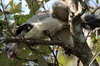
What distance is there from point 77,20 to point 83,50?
0.60 ft

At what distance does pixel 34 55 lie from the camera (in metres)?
1.49

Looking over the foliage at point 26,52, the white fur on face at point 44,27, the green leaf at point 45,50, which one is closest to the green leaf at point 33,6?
the foliage at point 26,52

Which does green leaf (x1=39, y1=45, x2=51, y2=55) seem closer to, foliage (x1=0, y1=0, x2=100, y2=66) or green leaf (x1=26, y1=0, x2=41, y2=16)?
foliage (x1=0, y1=0, x2=100, y2=66)

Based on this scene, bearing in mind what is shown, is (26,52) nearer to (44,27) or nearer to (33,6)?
(44,27)

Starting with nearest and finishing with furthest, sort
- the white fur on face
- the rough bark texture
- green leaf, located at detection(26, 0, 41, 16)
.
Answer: the rough bark texture < the white fur on face < green leaf, located at detection(26, 0, 41, 16)

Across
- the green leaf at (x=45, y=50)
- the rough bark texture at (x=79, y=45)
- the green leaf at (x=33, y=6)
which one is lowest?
the green leaf at (x=45, y=50)

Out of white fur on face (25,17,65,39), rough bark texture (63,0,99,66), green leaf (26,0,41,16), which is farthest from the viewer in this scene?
green leaf (26,0,41,16)

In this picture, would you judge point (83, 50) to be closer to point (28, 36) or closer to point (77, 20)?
point (77, 20)

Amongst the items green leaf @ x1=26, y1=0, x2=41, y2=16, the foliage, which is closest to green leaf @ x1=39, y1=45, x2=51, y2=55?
the foliage

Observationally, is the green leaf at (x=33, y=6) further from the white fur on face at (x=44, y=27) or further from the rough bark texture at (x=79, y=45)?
the rough bark texture at (x=79, y=45)

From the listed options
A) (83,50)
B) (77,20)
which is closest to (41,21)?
(77,20)

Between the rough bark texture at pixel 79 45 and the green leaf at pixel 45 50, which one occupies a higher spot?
the rough bark texture at pixel 79 45

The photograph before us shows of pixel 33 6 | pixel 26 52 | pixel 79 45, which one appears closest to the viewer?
pixel 79 45

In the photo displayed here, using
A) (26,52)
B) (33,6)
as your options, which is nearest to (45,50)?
(26,52)
